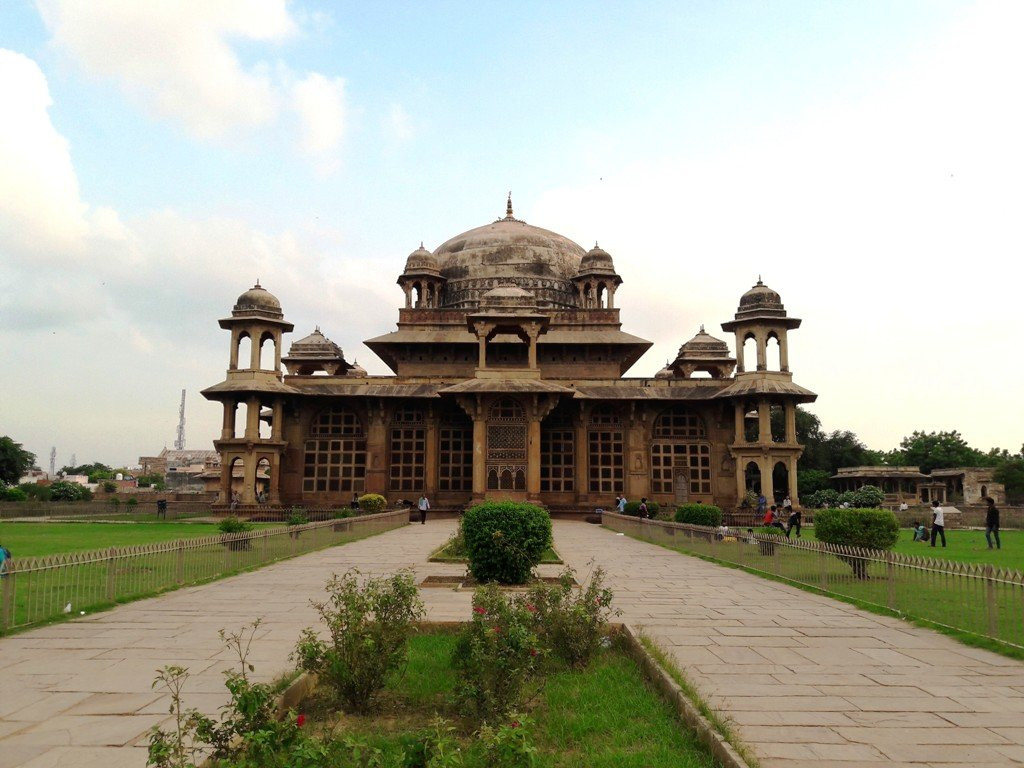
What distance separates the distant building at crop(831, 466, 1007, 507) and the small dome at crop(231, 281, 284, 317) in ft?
127

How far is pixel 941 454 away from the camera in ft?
224

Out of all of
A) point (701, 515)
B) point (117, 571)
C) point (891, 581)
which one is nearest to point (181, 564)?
point (117, 571)

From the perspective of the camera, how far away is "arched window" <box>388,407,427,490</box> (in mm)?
31172

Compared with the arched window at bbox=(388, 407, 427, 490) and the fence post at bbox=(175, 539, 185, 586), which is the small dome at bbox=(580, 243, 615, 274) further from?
the fence post at bbox=(175, 539, 185, 586)

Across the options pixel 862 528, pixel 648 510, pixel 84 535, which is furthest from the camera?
pixel 648 510

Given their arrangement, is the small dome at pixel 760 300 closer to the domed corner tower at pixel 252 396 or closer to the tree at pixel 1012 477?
the domed corner tower at pixel 252 396

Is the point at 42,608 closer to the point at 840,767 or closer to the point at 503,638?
the point at 503,638

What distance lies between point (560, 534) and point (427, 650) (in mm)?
15666

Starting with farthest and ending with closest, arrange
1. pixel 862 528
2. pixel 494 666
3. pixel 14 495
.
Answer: pixel 14 495 → pixel 862 528 → pixel 494 666

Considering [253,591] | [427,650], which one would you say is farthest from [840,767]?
[253,591]

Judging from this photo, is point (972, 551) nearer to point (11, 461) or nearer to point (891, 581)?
point (891, 581)

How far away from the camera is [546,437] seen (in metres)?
31.4

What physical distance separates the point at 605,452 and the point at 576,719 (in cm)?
2659

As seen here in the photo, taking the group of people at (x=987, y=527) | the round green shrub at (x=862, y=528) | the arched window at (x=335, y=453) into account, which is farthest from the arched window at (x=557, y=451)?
the round green shrub at (x=862, y=528)
